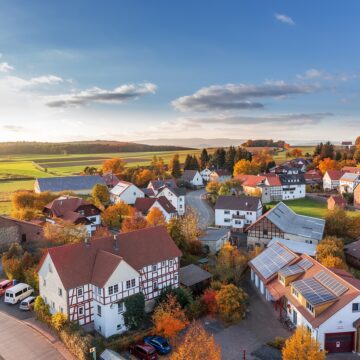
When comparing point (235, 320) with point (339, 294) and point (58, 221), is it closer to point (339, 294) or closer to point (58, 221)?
point (339, 294)

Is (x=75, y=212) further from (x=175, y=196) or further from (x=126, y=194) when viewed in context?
(x=175, y=196)

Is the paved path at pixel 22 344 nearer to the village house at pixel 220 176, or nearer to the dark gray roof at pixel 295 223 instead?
the dark gray roof at pixel 295 223

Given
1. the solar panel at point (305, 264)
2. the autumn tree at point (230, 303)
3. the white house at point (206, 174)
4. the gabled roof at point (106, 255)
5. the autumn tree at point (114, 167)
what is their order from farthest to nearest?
the white house at point (206, 174) < the autumn tree at point (114, 167) < the solar panel at point (305, 264) < the autumn tree at point (230, 303) < the gabled roof at point (106, 255)

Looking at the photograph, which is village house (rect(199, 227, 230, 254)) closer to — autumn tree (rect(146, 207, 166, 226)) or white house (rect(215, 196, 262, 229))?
autumn tree (rect(146, 207, 166, 226))

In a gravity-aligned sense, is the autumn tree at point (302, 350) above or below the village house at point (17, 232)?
below

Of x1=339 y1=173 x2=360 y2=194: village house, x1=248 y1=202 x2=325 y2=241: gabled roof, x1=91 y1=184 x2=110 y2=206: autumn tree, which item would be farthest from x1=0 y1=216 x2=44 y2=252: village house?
x1=339 y1=173 x2=360 y2=194: village house

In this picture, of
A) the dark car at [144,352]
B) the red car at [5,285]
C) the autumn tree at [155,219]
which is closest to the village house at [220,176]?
the autumn tree at [155,219]

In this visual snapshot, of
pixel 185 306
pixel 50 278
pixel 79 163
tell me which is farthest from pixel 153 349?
pixel 79 163
